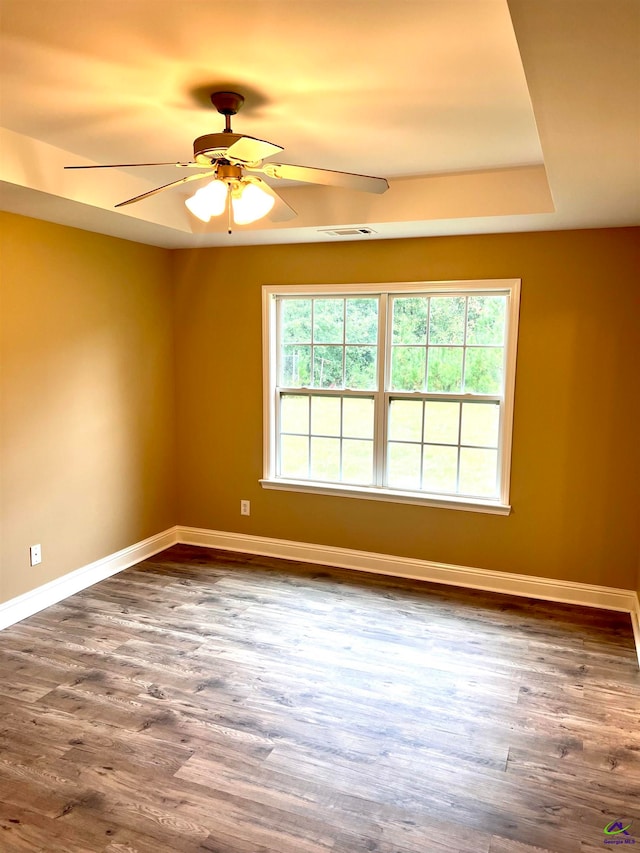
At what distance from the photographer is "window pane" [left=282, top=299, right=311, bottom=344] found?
432 centimetres

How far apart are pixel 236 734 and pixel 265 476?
7.37 feet

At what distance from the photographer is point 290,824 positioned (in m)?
1.99

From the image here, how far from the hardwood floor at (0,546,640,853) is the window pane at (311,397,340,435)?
1.18 m

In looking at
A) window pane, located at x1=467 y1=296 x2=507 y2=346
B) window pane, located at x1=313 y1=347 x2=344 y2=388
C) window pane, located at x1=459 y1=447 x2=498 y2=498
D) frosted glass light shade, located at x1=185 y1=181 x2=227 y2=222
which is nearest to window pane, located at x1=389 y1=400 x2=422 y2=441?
window pane, located at x1=459 y1=447 x2=498 y2=498

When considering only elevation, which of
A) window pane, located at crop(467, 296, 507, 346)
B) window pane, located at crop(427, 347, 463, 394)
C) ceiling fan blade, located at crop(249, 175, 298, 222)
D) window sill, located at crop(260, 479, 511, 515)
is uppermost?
ceiling fan blade, located at crop(249, 175, 298, 222)

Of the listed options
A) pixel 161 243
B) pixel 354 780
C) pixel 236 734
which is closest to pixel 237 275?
pixel 161 243

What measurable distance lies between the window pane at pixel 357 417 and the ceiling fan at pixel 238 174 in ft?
6.21

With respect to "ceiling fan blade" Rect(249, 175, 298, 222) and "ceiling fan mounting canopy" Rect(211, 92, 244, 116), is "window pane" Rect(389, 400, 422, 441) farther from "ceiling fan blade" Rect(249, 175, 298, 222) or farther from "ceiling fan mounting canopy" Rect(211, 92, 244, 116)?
"ceiling fan mounting canopy" Rect(211, 92, 244, 116)

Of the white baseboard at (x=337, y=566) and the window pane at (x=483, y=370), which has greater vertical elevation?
the window pane at (x=483, y=370)

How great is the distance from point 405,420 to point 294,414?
0.85 m

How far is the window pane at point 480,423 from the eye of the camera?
12.8 feet

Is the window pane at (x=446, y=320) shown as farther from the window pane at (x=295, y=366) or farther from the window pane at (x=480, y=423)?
the window pane at (x=295, y=366)

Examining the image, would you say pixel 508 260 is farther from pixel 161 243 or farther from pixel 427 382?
pixel 161 243

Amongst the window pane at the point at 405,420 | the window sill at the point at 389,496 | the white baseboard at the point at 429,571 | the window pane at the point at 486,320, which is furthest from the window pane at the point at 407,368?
the white baseboard at the point at 429,571
